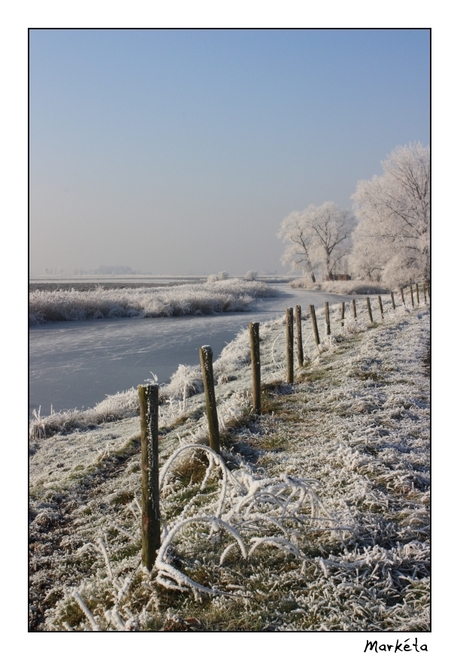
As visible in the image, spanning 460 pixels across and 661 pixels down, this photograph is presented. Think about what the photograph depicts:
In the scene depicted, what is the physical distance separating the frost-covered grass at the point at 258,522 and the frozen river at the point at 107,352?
3.67m

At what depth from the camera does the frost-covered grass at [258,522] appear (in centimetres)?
306

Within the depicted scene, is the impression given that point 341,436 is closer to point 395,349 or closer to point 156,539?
point 156,539

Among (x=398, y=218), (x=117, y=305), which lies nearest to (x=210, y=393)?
(x=117, y=305)

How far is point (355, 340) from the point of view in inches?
535

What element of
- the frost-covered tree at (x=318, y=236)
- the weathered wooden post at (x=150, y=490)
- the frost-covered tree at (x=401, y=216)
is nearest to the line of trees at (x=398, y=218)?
the frost-covered tree at (x=401, y=216)

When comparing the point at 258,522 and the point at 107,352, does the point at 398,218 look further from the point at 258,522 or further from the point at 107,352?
the point at 258,522

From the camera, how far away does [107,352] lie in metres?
16.7

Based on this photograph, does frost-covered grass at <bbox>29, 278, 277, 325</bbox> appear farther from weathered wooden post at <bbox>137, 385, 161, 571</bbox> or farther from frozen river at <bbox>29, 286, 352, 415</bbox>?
weathered wooden post at <bbox>137, 385, 161, 571</bbox>

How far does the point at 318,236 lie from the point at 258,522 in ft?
178

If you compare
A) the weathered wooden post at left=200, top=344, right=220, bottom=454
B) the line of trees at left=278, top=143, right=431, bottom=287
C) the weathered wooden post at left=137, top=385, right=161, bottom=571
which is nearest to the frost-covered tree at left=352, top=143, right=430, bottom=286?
the line of trees at left=278, top=143, right=431, bottom=287

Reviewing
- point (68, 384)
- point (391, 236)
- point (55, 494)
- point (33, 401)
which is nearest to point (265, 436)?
point (55, 494)

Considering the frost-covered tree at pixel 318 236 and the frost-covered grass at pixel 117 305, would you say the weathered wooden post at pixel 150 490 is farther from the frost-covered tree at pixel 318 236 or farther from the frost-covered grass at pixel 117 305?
the frost-covered tree at pixel 318 236

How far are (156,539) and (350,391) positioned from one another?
495 centimetres

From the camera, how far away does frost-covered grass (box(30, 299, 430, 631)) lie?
3.06 m
